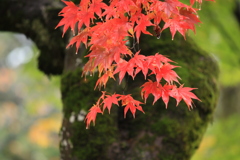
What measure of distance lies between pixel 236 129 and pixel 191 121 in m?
3.27

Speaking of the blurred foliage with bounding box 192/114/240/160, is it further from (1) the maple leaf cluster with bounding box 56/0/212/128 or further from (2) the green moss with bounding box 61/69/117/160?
(1) the maple leaf cluster with bounding box 56/0/212/128

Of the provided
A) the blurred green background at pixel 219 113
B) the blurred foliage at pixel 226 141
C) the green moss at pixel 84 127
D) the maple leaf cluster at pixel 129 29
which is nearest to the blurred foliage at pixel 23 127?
the blurred green background at pixel 219 113

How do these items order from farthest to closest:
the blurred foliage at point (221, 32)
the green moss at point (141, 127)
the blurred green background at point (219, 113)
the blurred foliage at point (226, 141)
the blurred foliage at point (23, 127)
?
the blurred foliage at point (23, 127) → the blurred foliage at point (226, 141) → the blurred green background at point (219, 113) → the blurred foliage at point (221, 32) → the green moss at point (141, 127)

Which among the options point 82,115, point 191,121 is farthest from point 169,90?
point 82,115

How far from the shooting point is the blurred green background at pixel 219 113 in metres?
4.94

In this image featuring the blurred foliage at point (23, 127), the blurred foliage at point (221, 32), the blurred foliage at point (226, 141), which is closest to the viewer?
the blurred foliage at point (221, 32)

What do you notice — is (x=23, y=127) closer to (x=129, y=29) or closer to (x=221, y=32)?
(x=221, y=32)

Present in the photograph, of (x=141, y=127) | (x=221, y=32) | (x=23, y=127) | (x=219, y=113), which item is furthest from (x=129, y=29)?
(x=23, y=127)

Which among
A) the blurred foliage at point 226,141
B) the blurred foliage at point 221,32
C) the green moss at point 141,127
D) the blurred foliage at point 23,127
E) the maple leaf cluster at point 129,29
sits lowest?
the blurred foliage at point 23,127

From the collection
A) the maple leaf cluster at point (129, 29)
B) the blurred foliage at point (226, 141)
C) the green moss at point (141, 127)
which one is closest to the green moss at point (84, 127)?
the green moss at point (141, 127)

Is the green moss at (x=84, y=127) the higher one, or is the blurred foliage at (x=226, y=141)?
the green moss at (x=84, y=127)

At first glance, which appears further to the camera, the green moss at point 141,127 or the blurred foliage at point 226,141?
the blurred foliage at point 226,141

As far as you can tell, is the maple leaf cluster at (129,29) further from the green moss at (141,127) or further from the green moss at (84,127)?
the green moss at (84,127)

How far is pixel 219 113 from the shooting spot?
855 centimetres
